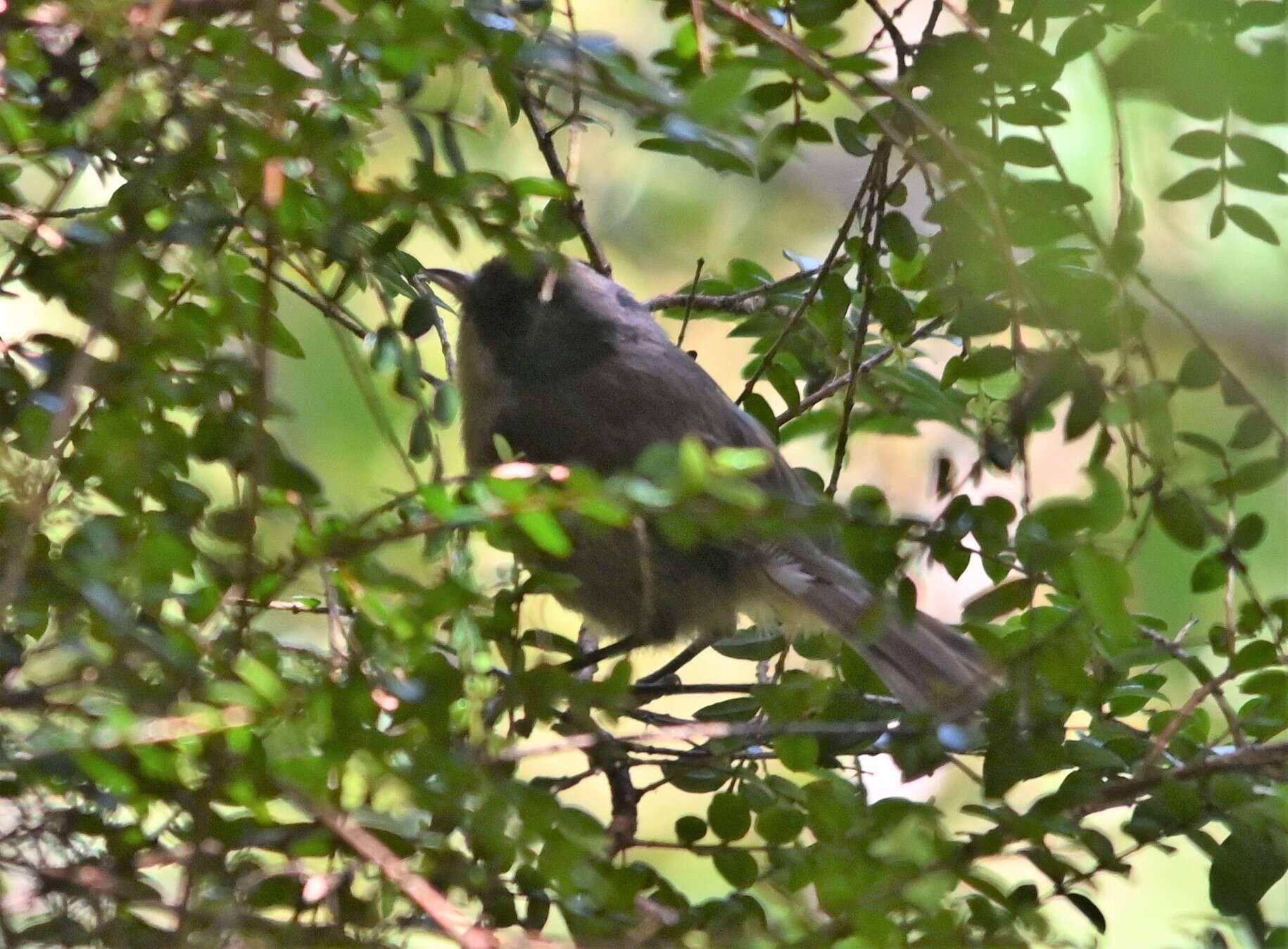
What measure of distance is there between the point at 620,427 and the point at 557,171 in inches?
27.3

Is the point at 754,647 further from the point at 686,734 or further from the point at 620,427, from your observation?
the point at 686,734

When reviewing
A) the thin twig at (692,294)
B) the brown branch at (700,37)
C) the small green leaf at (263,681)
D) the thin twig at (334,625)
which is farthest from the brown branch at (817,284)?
the small green leaf at (263,681)

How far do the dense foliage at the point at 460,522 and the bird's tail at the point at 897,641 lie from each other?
5 cm

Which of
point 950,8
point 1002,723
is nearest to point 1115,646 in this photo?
point 1002,723

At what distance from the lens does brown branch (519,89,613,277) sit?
158cm

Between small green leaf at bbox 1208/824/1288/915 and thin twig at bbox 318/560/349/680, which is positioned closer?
thin twig at bbox 318/560/349/680

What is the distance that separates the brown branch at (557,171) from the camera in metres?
1.58

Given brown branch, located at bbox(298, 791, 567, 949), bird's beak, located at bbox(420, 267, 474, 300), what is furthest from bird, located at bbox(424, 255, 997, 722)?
brown branch, located at bbox(298, 791, 567, 949)

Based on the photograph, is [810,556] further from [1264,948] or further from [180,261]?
[180,261]

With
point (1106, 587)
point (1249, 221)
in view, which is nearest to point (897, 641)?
point (1249, 221)

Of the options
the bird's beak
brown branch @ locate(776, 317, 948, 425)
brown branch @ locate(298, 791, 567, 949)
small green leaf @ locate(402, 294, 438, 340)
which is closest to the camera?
brown branch @ locate(298, 791, 567, 949)

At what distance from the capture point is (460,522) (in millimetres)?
1043

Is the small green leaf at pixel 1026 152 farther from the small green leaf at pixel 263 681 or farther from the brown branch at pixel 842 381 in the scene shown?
the small green leaf at pixel 263 681

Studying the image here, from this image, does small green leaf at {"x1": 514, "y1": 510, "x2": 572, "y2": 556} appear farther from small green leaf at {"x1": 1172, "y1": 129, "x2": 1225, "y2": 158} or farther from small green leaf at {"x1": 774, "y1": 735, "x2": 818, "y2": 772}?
small green leaf at {"x1": 1172, "y1": 129, "x2": 1225, "y2": 158}
